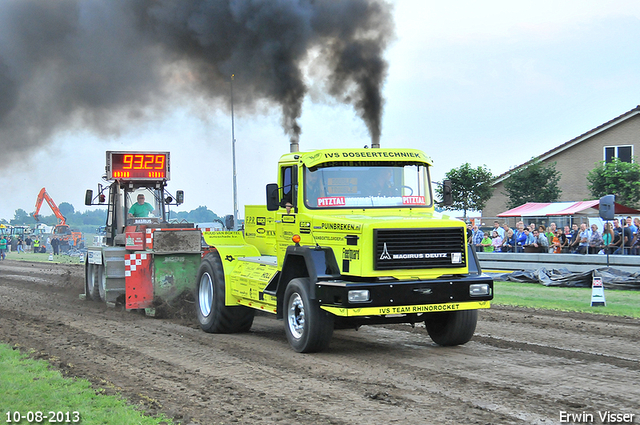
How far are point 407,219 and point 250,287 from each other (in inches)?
107

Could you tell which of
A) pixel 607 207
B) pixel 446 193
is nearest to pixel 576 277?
pixel 607 207

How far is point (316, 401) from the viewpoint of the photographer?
20.5 ft

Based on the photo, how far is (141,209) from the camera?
15641mm

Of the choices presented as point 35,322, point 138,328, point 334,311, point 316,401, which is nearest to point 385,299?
point 334,311

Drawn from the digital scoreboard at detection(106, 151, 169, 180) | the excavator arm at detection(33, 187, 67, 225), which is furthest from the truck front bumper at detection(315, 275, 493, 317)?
the excavator arm at detection(33, 187, 67, 225)

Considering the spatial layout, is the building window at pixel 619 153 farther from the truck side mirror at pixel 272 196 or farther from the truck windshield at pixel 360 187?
the truck side mirror at pixel 272 196

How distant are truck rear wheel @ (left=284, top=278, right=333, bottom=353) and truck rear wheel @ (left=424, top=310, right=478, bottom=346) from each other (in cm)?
155

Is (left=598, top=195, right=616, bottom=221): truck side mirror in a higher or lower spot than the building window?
lower

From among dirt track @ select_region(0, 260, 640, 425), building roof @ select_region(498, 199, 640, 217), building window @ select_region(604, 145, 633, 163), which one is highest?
building window @ select_region(604, 145, 633, 163)

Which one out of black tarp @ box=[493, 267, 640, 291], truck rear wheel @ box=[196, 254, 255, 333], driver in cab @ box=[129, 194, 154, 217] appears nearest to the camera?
truck rear wheel @ box=[196, 254, 255, 333]

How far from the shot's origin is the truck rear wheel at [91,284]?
49.6 ft

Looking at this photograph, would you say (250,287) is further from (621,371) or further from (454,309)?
(621,371)

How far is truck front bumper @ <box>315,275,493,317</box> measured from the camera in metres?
8.00

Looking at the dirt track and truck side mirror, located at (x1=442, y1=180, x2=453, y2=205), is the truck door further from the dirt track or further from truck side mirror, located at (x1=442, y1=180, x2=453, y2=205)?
truck side mirror, located at (x1=442, y1=180, x2=453, y2=205)
